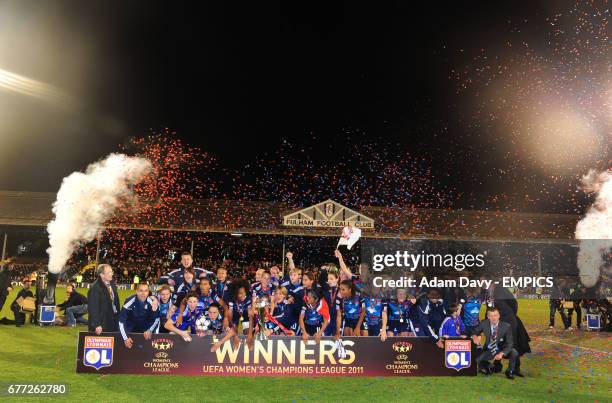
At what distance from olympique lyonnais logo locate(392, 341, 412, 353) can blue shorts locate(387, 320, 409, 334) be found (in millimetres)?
1300

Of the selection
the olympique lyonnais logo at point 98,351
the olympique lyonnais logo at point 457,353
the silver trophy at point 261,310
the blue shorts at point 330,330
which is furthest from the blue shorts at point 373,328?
the olympique lyonnais logo at point 98,351

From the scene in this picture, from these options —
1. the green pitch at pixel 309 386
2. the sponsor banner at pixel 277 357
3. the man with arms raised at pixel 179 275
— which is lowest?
the green pitch at pixel 309 386

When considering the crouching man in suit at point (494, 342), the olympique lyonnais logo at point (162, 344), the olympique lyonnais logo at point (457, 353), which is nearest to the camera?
the olympique lyonnais logo at point (162, 344)

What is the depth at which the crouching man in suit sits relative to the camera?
911 centimetres

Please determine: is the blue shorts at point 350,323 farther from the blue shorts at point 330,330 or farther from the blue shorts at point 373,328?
the blue shorts at point 330,330

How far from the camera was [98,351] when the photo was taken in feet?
26.2

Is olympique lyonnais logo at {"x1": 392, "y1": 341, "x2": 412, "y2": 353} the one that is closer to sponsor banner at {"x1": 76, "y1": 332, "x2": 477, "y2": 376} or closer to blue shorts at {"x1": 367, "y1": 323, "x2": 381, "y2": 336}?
sponsor banner at {"x1": 76, "y1": 332, "x2": 477, "y2": 376}

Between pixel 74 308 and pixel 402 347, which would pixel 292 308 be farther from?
pixel 74 308

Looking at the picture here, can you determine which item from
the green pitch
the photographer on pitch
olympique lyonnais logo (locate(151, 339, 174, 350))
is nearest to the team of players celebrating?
olympique lyonnais logo (locate(151, 339, 174, 350))

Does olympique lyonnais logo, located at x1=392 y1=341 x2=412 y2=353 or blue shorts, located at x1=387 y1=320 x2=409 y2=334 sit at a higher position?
blue shorts, located at x1=387 y1=320 x2=409 y2=334

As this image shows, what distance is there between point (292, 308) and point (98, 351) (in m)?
3.45

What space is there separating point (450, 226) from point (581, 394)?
26620mm

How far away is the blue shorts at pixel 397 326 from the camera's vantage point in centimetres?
984

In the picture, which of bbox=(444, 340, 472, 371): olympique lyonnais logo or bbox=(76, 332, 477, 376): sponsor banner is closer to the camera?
bbox=(76, 332, 477, 376): sponsor banner
